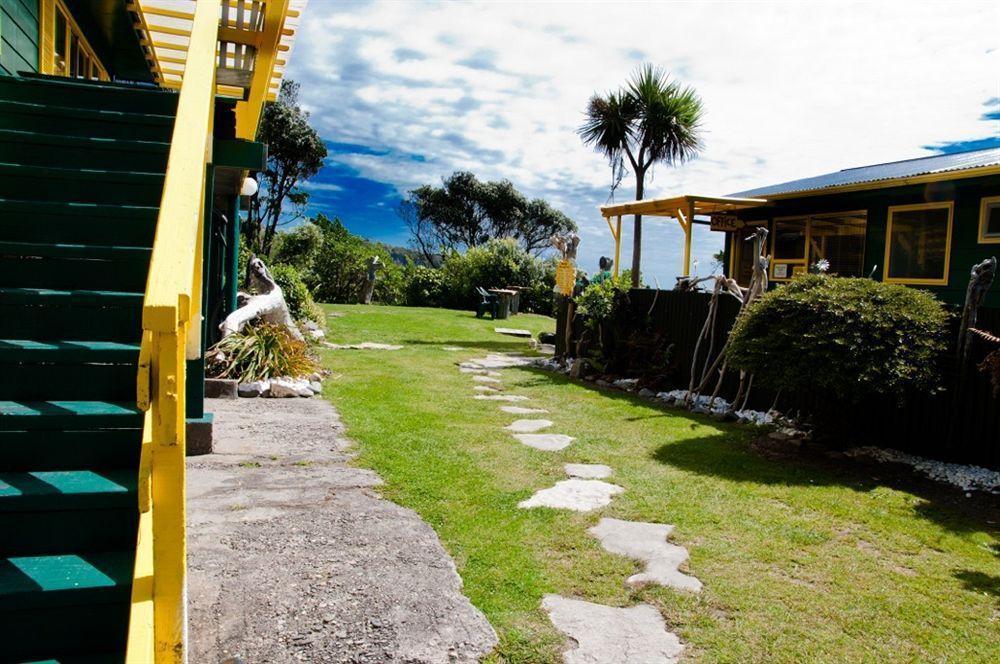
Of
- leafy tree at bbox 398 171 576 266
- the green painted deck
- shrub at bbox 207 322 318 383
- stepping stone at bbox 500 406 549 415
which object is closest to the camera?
the green painted deck

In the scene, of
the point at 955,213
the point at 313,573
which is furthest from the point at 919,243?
the point at 313,573

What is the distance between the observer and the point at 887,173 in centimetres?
1245

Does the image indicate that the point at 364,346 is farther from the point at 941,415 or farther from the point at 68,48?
the point at 941,415

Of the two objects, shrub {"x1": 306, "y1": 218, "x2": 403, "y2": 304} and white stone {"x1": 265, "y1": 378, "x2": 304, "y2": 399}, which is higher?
shrub {"x1": 306, "y1": 218, "x2": 403, "y2": 304}

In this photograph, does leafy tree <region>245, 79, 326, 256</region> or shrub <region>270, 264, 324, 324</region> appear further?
leafy tree <region>245, 79, 326, 256</region>

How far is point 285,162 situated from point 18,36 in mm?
27660

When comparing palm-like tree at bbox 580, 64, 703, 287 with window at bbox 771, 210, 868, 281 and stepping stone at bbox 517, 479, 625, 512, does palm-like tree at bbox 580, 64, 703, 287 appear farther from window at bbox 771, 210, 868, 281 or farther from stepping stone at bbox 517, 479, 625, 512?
stepping stone at bbox 517, 479, 625, 512

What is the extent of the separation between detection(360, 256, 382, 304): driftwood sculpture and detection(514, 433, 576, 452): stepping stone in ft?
57.1

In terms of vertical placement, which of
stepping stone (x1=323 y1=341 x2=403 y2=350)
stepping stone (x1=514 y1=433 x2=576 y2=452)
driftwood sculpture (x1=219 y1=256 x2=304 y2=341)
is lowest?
stepping stone (x1=514 y1=433 x2=576 y2=452)

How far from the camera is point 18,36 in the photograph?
540cm

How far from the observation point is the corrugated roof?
11094 mm

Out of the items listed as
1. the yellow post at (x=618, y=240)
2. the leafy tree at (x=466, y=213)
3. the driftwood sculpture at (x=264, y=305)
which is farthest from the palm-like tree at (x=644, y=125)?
the leafy tree at (x=466, y=213)

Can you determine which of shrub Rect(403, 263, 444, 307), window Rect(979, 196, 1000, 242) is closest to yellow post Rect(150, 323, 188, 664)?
window Rect(979, 196, 1000, 242)

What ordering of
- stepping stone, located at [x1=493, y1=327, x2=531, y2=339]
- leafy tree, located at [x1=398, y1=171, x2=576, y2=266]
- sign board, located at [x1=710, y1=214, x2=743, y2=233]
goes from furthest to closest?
leafy tree, located at [x1=398, y1=171, x2=576, y2=266] < stepping stone, located at [x1=493, y1=327, x2=531, y2=339] < sign board, located at [x1=710, y1=214, x2=743, y2=233]
